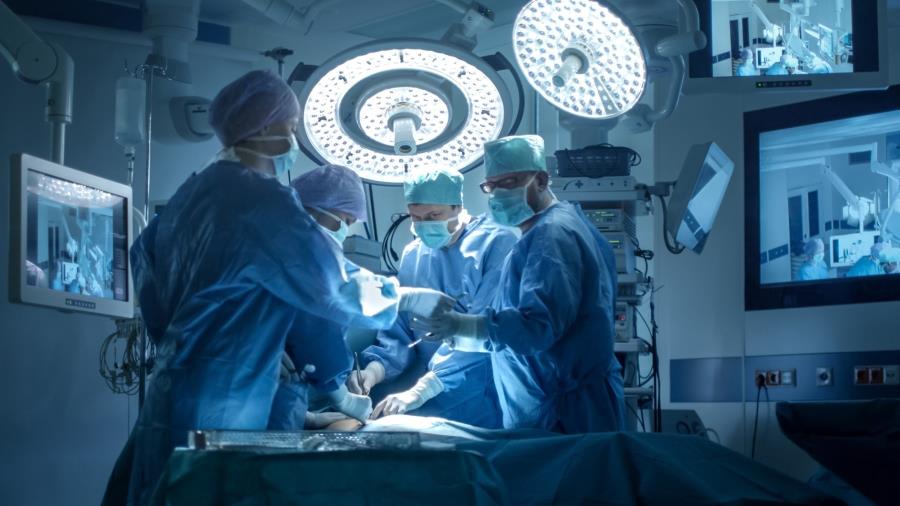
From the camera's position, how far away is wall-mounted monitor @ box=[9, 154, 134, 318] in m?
2.51

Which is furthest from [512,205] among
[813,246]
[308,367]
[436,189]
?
[813,246]

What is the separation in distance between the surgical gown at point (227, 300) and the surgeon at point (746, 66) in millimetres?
1593

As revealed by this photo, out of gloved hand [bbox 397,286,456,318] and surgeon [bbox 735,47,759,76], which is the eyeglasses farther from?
surgeon [bbox 735,47,759,76]

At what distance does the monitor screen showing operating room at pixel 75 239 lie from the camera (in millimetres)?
2574

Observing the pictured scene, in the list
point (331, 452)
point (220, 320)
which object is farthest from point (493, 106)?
point (331, 452)

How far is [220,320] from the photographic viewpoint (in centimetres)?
197

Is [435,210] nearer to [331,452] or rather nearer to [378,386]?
[378,386]

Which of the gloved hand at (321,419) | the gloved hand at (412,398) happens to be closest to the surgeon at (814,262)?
the gloved hand at (412,398)

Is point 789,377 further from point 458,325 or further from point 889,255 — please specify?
point 458,325

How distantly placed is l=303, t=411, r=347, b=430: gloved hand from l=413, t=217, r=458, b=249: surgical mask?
0.65 metres

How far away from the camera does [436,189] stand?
9.62 ft

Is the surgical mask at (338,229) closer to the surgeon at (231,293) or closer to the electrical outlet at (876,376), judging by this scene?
the surgeon at (231,293)

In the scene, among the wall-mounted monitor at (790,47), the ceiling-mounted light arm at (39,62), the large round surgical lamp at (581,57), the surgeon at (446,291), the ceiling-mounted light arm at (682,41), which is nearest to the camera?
the large round surgical lamp at (581,57)

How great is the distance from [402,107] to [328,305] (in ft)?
1.71
